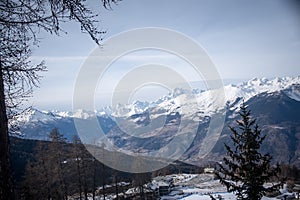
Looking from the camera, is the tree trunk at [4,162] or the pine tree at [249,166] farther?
the pine tree at [249,166]

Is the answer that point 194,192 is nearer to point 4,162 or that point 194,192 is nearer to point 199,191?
point 199,191

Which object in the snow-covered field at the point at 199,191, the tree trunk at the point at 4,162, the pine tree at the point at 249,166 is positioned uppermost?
the tree trunk at the point at 4,162

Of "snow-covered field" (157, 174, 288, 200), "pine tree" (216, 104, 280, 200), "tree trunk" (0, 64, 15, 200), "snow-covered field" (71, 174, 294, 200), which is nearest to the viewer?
"tree trunk" (0, 64, 15, 200)

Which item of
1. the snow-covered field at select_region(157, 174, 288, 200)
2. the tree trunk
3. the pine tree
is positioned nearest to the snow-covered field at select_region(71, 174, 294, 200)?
the snow-covered field at select_region(157, 174, 288, 200)

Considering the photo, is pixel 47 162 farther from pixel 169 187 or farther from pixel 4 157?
pixel 169 187

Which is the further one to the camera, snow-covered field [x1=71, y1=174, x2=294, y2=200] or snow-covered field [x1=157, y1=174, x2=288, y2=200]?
snow-covered field [x1=71, y1=174, x2=294, y2=200]

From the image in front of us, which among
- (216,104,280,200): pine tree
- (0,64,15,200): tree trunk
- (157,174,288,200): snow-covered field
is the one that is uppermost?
(0,64,15,200): tree trunk

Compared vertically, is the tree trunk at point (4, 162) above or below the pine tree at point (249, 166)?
above

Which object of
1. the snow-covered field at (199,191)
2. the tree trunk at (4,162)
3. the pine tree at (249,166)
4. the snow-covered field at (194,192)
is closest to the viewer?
the tree trunk at (4,162)

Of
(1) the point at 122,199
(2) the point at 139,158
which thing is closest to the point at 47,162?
(1) the point at 122,199

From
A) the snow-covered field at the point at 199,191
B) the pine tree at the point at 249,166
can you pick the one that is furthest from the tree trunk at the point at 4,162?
the snow-covered field at the point at 199,191

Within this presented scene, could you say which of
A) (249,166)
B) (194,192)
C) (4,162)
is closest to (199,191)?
(194,192)

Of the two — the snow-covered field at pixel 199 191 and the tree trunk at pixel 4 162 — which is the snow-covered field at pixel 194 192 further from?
the tree trunk at pixel 4 162

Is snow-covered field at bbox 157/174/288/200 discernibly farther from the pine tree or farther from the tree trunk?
the tree trunk
